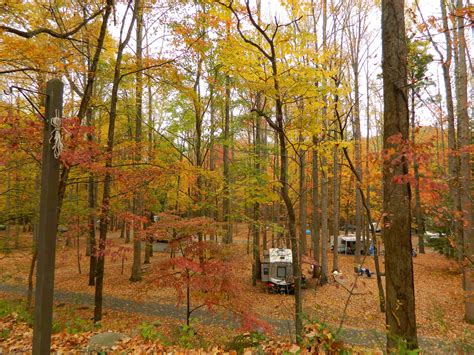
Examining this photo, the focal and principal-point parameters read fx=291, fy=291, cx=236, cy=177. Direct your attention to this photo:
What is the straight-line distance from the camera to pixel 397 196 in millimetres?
3590

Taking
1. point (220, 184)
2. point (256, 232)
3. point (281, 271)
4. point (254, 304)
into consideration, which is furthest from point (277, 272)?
point (220, 184)

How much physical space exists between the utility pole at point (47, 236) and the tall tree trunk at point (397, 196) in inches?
148

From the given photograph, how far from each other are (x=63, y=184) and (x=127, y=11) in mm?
5323

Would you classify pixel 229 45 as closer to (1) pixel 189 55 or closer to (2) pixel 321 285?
(1) pixel 189 55

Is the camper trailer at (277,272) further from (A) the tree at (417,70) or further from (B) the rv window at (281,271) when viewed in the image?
(A) the tree at (417,70)

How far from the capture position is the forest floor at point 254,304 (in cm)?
796

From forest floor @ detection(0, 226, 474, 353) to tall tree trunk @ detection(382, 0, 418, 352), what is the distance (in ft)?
9.10

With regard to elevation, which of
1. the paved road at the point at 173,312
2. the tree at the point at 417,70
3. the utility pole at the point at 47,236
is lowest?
the paved road at the point at 173,312

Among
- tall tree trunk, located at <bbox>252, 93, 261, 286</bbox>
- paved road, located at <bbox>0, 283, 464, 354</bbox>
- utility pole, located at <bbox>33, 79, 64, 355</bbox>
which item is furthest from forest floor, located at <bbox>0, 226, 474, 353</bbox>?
utility pole, located at <bbox>33, 79, 64, 355</bbox>

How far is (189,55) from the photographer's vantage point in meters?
9.48

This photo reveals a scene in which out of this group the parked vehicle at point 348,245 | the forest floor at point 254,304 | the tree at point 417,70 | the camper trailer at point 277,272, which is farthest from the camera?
the parked vehicle at point 348,245

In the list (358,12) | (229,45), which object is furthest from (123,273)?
(358,12)

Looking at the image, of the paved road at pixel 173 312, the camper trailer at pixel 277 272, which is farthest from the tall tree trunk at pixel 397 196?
the camper trailer at pixel 277 272

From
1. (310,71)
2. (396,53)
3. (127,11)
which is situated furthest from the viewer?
(127,11)
